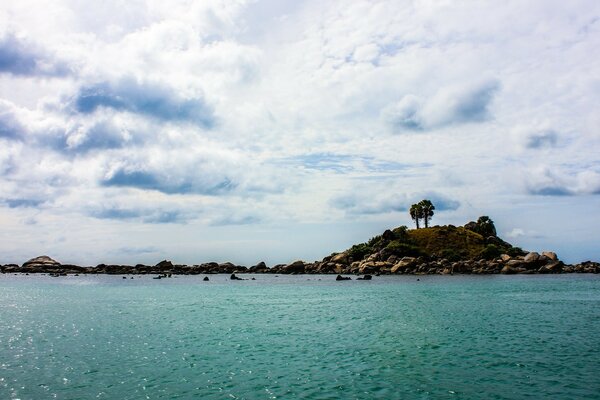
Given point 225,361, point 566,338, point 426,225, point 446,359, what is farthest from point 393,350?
point 426,225

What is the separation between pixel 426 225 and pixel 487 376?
174 metres

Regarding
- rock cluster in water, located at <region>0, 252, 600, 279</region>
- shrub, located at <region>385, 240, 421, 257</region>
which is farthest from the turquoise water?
shrub, located at <region>385, 240, 421, 257</region>

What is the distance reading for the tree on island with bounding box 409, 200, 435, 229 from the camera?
192 m

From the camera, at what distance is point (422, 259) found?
15625cm

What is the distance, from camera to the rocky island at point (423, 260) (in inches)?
5468

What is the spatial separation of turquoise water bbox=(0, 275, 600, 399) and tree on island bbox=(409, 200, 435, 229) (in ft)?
449

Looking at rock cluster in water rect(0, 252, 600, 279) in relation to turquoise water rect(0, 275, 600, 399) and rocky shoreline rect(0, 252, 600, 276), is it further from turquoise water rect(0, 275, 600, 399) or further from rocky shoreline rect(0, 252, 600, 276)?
turquoise water rect(0, 275, 600, 399)

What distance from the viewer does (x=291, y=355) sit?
30359mm

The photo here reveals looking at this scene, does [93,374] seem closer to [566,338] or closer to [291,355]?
[291,355]

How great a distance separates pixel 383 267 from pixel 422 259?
53.3 ft

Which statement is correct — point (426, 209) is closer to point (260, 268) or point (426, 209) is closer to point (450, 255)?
point (450, 255)

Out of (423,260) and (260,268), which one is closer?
(423,260)

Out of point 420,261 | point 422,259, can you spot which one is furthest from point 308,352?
point 422,259

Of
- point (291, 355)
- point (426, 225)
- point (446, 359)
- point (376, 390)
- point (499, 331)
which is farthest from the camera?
point (426, 225)
